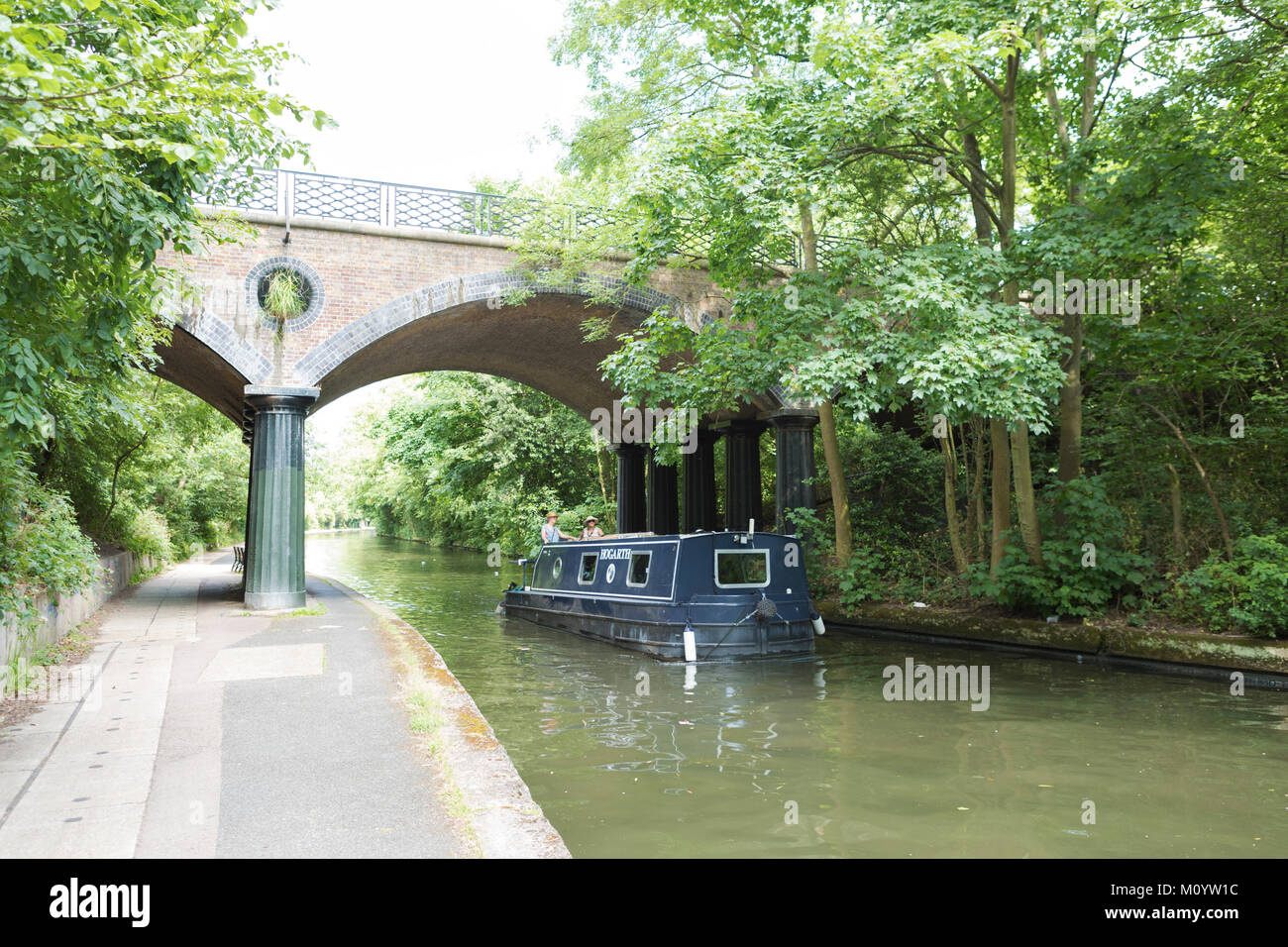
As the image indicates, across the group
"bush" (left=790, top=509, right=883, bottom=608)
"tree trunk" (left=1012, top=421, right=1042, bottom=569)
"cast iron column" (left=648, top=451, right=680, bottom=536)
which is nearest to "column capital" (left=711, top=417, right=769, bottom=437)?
"cast iron column" (left=648, top=451, right=680, bottom=536)

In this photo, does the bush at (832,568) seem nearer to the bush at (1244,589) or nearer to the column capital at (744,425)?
the bush at (1244,589)

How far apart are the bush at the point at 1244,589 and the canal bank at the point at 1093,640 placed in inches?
8.3

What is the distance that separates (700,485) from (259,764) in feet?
58.3

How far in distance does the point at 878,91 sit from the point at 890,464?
8249 millimetres

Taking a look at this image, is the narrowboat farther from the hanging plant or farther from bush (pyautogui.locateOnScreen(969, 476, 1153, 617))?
the hanging plant

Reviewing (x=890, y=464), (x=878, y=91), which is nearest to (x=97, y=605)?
(x=878, y=91)

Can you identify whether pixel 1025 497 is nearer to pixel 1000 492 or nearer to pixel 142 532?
pixel 1000 492

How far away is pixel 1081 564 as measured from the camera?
1029cm

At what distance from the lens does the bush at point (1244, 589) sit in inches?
330

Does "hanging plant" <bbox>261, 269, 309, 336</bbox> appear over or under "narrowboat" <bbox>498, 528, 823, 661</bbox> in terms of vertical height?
over

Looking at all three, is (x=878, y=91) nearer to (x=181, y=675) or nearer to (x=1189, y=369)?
(x=1189, y=369)

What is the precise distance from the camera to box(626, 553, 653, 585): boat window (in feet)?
37.5

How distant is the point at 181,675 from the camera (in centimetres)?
719

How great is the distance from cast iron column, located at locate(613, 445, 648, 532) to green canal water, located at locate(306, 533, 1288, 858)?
1260 cm
